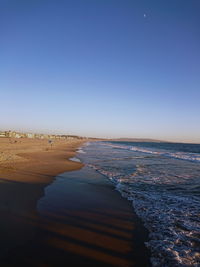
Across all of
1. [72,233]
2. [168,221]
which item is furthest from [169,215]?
[72,233]

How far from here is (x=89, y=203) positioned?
809 centimetres

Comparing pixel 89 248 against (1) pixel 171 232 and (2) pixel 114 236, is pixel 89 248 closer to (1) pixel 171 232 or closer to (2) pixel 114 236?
(2) pixel 114 236

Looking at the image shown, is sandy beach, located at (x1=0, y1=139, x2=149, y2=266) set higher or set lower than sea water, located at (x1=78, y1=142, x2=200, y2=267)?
higher

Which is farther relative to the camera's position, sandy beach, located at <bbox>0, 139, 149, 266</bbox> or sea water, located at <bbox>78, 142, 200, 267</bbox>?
sea water, located at <bbox>78, 142, 200, 267</bbox>

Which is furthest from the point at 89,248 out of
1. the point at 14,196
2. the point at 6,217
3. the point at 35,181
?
the point at 35,181

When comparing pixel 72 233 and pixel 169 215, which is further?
pixel 169 215

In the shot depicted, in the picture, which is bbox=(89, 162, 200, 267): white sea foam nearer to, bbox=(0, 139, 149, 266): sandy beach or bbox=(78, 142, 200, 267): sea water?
bbox=(78, 142, 200, 267): sea water

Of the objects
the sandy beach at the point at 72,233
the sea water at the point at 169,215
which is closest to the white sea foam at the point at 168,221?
the sea water at the point at 169,215

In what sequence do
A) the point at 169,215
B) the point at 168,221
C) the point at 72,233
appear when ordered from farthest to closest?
1. the point at 169,215
2. the point at 168,221
3. the point at 72,233

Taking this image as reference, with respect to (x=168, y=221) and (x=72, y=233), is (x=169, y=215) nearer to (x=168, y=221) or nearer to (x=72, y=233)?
(x=168, y=221)

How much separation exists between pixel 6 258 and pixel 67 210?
312cm

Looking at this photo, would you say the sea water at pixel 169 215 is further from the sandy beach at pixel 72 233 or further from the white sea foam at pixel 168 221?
the sandy beach at pixel 72 233

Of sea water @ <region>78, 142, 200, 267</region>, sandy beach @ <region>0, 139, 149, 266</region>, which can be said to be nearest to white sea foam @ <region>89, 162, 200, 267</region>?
sea water @ <region>78, 142, 200, 267</region>

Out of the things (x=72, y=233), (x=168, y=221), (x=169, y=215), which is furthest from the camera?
(x=169, y=215)
